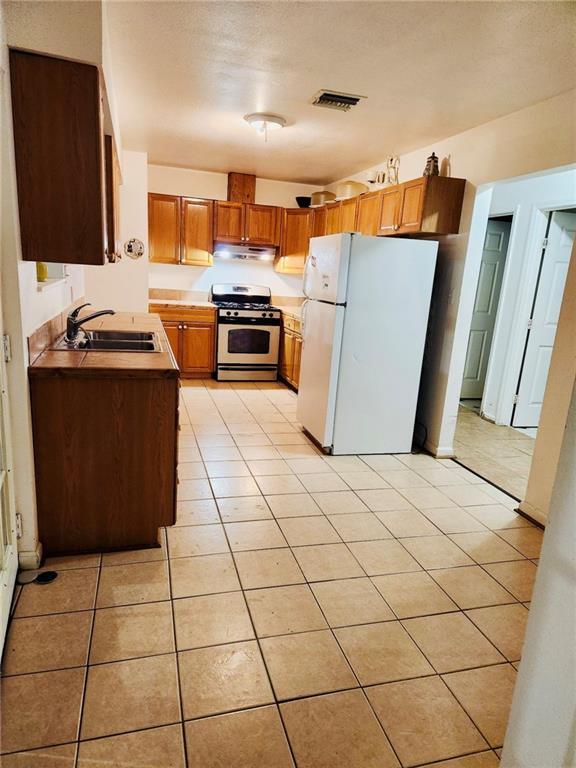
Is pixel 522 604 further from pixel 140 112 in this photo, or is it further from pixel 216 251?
pixel 216 251

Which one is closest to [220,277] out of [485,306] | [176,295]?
[176,295]

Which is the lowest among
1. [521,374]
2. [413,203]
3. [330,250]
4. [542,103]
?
[521,374]

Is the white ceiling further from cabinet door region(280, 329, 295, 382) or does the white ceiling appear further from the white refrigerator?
cabinet door region(280, 329, 295, 382)

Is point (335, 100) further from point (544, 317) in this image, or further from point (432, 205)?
point (544, 317)

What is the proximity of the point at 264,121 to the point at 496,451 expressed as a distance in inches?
130

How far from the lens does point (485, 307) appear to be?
5586 mm

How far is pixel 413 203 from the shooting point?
11.8 feet

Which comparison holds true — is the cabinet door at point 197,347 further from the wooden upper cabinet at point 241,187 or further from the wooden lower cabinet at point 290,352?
the wooden upper cabinet at point 241,187

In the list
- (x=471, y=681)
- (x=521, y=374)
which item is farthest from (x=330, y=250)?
(x=471, y=681)

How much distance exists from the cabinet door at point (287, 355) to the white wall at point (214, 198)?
95 cm

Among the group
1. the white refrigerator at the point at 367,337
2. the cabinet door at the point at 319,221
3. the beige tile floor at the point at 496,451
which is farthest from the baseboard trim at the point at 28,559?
the cabinet door at the point at 319,221

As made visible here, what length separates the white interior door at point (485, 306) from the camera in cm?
545

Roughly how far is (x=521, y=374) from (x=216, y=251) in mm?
3878

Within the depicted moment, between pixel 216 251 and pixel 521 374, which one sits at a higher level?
pixel 216 251
